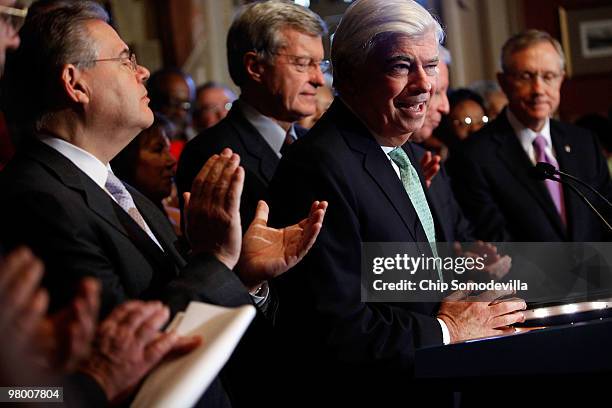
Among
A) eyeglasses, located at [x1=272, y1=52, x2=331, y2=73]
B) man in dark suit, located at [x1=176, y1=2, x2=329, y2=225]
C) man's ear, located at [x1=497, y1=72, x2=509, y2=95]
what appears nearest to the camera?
man in dark suit, located at [x1=176, y1=2, x2=329, y2=225]

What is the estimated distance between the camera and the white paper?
4.28 feet

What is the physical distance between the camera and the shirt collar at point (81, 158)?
2049mm

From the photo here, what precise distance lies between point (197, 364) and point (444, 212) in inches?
62.8

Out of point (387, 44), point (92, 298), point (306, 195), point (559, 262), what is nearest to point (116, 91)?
point (306, 195)

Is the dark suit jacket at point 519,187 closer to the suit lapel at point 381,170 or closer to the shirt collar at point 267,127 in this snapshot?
the shirt collar at point 267,127

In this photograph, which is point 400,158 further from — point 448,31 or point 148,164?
point 448,31

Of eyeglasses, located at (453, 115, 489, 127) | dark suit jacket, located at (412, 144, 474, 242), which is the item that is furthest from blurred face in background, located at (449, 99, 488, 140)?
dark suit jacket, located at (412, 144, 474, 242)

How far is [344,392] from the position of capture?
2238 millimetres

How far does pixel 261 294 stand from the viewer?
2.27m

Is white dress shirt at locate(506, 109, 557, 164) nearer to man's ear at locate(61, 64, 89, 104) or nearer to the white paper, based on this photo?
man's ear at locate(61, 64, 89, 104)

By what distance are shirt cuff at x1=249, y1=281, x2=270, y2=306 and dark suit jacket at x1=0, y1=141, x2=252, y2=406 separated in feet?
0.93

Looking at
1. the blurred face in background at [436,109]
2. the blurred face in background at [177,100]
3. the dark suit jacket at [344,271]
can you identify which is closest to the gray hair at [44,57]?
the dark suit jacket at [344,271]

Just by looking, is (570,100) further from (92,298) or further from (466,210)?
(92,298)

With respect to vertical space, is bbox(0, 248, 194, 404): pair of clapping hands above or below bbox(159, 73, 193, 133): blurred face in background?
below
